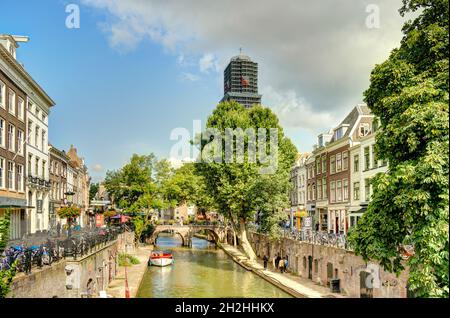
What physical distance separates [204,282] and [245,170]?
10.4m

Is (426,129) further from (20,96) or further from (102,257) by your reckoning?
(20,96)

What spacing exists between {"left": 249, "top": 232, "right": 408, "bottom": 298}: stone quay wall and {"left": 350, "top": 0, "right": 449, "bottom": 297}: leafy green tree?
330 cm

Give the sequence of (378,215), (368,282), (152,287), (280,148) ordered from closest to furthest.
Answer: (378,215) → (368,282) → (152,287) → (280,148)

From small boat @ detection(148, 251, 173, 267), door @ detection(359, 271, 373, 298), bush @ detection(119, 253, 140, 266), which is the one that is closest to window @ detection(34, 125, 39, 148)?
bush @ detection(119, 253, 140, 266)

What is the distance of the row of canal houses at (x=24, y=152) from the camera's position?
3400 centimetres

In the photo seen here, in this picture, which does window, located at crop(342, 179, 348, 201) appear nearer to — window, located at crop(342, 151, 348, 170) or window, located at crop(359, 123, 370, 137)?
window, located at crop(342, 151, 348, 170)

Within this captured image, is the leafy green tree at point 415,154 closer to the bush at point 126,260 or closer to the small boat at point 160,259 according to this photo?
the bush at point 126,260

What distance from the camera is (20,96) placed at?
3756 centimetres

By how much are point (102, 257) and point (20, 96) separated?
1523 centimetres

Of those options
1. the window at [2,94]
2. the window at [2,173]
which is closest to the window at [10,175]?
the window at [2,173]

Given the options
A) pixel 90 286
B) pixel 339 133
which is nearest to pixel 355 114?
pixel 339 133

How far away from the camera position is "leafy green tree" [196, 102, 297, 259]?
137 feet

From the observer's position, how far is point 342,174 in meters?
42.7

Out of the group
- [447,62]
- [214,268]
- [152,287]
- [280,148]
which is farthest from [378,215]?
[214,268]
